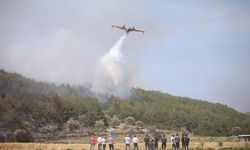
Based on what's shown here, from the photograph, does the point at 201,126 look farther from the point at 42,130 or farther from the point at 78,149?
the point at 78,149

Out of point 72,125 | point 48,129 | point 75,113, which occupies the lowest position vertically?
point 48,129

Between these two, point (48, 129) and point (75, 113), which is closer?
point (48, 129)

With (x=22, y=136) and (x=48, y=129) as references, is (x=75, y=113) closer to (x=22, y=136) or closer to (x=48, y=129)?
(x=48, y=129)

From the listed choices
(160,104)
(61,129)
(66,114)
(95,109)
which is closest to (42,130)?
(61,129)

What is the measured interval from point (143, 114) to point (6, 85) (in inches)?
2006

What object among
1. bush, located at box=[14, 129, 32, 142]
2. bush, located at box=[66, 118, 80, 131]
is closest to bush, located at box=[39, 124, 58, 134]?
A: bush, located at box=[66, 118, 80, 131]

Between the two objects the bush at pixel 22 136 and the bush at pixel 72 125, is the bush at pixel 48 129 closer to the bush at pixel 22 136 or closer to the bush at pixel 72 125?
the bush at pixel 72 125

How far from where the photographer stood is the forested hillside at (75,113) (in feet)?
349

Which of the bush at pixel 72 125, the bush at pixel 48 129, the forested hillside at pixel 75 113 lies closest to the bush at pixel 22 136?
the forested hillside at pixel 75 113

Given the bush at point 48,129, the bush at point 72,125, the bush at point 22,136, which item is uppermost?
the bush at point 72,125

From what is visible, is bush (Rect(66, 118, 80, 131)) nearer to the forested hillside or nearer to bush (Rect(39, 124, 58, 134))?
the forested hillside

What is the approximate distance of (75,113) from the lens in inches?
5094

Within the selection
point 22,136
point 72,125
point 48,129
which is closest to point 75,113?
point 72,125

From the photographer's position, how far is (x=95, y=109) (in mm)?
134375
